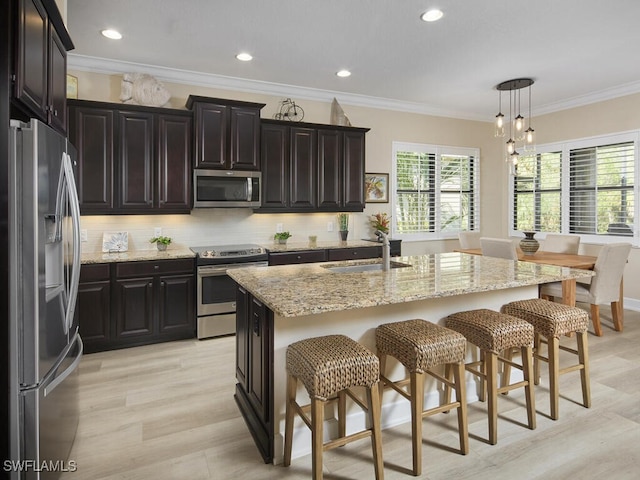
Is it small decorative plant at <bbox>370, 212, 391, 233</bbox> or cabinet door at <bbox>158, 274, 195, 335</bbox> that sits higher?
small decorative plant at <bbox>370, 212, 391, 233</bbox>

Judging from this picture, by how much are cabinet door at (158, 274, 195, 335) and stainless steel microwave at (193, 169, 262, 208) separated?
84 centimetres

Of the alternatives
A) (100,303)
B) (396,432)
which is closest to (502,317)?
(396,432)

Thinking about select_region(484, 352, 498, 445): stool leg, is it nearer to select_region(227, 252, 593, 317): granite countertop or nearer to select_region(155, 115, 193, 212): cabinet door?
select_region(227, 252, 593, 317): granite countertop

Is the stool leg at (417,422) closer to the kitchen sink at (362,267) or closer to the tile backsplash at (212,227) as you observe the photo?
the kitchen sink at (362,267)

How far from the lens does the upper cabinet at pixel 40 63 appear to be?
5.49ft

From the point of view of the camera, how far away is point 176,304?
402cm

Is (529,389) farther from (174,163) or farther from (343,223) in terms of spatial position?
(174,163)

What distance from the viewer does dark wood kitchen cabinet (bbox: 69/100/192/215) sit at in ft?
12.5

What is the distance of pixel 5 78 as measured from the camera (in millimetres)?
1590

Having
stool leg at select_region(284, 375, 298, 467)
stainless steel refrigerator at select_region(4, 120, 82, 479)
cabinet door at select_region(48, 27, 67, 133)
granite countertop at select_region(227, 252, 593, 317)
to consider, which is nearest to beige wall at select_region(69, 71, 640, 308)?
cabinet door at select_region(48, 27, 67, 133)

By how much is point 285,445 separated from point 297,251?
2686 mm

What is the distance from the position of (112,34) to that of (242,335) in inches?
117

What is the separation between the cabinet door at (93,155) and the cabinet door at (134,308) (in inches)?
31.2

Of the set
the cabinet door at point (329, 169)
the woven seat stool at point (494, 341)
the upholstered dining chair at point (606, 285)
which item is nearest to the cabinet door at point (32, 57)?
the woven seat stool at point (494, 341)
